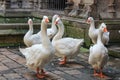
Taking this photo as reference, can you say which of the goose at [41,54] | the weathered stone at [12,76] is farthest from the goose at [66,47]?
the weathered stone at [12,76]

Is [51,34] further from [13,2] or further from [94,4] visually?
[13,2]

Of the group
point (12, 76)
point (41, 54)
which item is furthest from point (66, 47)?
point (12, 76)

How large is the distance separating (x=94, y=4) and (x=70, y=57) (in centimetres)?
327

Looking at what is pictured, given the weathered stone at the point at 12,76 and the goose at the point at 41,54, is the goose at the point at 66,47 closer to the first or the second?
the goose at the point at 41,54

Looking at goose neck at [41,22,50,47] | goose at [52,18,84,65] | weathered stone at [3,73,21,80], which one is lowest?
weathered stone at [3,73,21,80]

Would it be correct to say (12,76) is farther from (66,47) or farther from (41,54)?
(66,47)

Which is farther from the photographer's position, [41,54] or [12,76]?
[12,76]

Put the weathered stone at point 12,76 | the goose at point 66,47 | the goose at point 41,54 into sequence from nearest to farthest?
the goose at point 41,54, the weathered stone at point 12,76, the goose at point 66,47

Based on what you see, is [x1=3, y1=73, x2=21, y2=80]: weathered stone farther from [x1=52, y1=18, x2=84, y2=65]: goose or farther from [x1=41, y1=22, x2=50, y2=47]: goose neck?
[x1=52, y1=18, x2=84, y2=65]: goose

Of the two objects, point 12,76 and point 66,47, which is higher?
point 66,47

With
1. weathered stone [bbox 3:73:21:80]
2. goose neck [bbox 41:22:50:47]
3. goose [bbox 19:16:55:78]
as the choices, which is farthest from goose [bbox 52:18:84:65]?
weathered stone [bbox 3:73:21:80]

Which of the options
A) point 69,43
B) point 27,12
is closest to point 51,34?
point 69,43

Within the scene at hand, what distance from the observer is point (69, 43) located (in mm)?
7984

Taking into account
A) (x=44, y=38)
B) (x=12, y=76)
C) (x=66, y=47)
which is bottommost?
(x=12, y=76)
